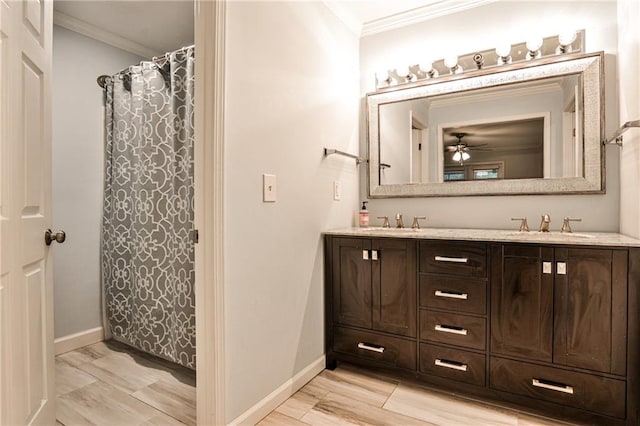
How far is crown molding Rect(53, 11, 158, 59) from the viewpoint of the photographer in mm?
2490

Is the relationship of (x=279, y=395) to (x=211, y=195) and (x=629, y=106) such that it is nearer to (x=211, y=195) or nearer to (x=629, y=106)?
(x=211, y=195)

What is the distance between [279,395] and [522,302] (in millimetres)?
1306

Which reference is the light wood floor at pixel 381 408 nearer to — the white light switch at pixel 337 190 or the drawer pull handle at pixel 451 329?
the drawer pull handle at pixel 451 329

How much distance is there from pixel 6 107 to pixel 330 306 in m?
1.80

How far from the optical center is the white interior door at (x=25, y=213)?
111 centimetres

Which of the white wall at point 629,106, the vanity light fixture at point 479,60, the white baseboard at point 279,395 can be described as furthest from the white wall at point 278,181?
the white wall at point 629,106

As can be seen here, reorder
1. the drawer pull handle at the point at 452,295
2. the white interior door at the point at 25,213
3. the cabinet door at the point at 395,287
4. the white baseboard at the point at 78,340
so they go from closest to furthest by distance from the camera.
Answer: the white interior door at the point at 25,213
the drawer pull handle at the point at 452,295
the cabinet door at the point at 395,287
the white baseboard at the point at 78,340

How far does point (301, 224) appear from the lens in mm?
2029

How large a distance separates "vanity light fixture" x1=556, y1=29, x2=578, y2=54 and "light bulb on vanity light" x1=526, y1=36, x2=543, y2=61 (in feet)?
0.33

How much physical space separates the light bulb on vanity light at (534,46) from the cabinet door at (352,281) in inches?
59.5

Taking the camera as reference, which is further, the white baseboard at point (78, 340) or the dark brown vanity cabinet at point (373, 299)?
the white baseboard at point (78, 340)

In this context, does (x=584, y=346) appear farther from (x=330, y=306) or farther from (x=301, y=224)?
(x=301, y=224)

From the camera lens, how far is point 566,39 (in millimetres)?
2023

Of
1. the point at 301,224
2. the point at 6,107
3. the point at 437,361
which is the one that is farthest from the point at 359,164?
the point at 6,107
